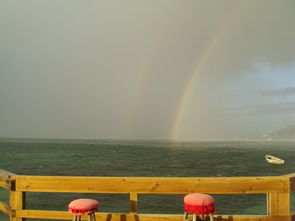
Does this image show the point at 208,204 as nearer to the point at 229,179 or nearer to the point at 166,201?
the point at 229,179

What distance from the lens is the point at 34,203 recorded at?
18.7 m

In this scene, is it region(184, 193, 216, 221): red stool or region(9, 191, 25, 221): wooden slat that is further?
region(9, 191, 25, 221): wooden slat

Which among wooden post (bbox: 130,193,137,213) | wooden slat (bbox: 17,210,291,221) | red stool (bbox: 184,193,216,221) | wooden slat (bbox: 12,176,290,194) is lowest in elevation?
wooden slat (bbox: 17,210,291,221)

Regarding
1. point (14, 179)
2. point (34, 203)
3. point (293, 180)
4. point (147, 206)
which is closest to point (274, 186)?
point (293, 180)

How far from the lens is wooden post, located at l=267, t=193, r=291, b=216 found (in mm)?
3539

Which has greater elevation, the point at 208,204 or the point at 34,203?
the point at 208,204

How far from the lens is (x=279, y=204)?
3.56 m

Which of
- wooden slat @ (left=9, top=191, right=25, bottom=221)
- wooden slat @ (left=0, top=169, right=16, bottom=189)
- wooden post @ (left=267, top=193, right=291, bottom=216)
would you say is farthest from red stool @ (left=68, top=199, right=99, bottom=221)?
wooden post @ (left=267, top=193, right=291, bottom=216)

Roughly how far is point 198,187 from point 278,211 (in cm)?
100

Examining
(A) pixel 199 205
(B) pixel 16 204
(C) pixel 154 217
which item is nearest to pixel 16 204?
(B) pixel 16 204

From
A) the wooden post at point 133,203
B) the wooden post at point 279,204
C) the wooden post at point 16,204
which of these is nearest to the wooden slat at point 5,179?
the wooden post at point 16,204

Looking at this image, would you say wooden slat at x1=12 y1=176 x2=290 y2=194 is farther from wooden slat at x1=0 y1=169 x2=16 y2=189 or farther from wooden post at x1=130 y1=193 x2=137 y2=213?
wooden slat at x1=0 y1=169 x2=16 y2=189

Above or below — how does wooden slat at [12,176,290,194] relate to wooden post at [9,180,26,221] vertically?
above

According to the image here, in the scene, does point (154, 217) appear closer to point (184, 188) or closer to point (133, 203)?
point (133, 203)
